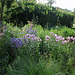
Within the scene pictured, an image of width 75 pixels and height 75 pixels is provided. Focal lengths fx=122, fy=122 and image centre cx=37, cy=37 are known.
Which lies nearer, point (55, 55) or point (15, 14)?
point (55, 55)

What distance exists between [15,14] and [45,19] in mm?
2454

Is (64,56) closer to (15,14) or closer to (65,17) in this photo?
(15,14)

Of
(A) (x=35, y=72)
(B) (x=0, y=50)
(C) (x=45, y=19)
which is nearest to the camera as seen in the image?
(A) (x=35, y=72)

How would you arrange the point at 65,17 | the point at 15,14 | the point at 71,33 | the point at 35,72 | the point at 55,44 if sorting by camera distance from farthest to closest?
the point at 65,17
the point at 15,14
the point at 71,33
the point at 55,44
the point at 35,72


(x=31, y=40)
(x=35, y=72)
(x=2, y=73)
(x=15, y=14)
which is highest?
(x=15, y=14)

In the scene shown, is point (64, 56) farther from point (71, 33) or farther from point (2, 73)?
point (71, 33)

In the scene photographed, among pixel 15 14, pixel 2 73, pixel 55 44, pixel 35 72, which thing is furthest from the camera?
pixel 15 14

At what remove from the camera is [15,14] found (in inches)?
337

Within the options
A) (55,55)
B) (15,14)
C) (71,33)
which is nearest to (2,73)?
(55,55)

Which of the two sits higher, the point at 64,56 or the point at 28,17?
the point at 28,17

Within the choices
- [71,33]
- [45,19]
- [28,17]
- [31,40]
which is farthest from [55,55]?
[45,19]

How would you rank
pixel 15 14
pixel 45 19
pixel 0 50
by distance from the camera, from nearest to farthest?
pixel 0 50, pixel 15 14, pixel 45 19

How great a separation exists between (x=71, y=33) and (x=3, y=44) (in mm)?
5250

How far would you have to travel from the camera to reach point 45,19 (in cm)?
969
